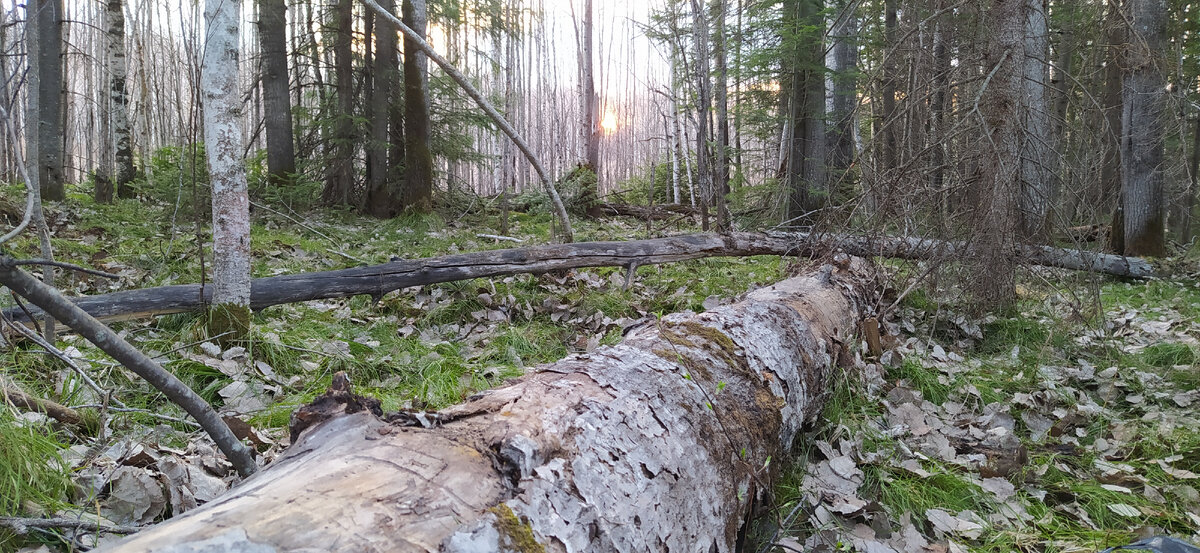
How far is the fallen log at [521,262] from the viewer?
145 inches

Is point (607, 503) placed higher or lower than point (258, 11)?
lower

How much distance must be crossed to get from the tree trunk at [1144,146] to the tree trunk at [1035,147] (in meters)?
4.26

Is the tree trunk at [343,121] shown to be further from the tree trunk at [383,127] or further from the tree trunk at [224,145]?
the tree trunk at [224,145]

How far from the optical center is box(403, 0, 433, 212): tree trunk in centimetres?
848

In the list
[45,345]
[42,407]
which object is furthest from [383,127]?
[45,345]

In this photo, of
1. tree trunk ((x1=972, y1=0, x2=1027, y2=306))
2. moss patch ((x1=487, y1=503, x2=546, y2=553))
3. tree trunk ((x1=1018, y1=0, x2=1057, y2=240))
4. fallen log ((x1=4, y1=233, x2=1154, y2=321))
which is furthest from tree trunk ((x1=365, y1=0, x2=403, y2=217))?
moss patch ((x1=487, y1=503, x2=546, y2=553))

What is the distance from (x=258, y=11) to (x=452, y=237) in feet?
16.4

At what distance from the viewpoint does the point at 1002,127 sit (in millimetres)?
3668

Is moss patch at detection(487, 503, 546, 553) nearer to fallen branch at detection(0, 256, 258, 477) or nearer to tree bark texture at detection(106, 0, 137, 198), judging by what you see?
fallen branch at detection(0, 256, 258, 477)

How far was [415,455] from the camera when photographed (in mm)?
1134

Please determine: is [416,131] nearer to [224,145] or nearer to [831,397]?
[224,145]

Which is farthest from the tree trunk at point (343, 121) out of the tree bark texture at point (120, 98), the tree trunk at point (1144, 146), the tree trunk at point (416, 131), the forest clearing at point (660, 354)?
the tree trunk at point (1144, 146)

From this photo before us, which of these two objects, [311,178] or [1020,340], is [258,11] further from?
[1020,340]

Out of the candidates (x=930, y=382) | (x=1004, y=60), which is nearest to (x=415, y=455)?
(x=930, y=382)
